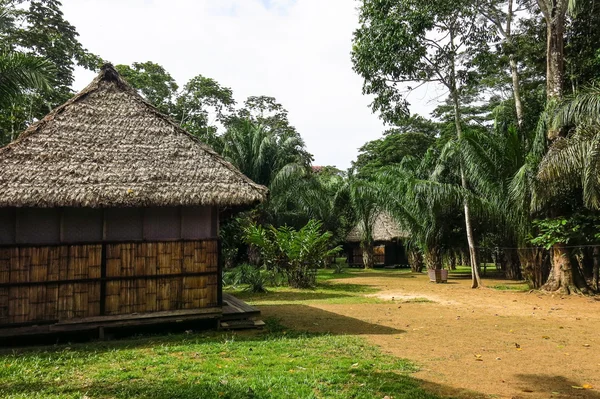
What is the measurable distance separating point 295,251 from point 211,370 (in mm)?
9530

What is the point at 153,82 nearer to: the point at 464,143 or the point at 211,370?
the point at 464,143

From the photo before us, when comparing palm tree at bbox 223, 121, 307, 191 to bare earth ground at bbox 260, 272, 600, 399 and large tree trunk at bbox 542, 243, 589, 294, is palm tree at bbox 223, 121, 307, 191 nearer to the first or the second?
bare earth ground at bbox 260, 272, 600, 399

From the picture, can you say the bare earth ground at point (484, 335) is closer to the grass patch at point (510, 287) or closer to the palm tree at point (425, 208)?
the grass patch at point (510, 287)

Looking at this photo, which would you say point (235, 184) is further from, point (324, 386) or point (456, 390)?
point (456, 390)

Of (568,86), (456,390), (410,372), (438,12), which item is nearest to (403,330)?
(410,372)

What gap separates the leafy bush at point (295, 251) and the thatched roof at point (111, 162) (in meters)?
6.69

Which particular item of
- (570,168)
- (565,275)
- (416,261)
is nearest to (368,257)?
(416,261)

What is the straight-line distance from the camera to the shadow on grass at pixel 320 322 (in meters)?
7.83

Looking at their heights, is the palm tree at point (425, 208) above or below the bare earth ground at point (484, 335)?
above

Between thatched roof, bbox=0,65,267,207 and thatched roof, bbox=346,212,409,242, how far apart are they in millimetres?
18967

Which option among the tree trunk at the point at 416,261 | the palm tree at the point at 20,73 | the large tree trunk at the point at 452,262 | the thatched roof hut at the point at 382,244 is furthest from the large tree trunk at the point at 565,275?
the palm tree at the point at 20,73

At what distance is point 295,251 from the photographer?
1474 centimetres

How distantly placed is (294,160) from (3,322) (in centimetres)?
1641

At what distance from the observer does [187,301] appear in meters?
7.82
